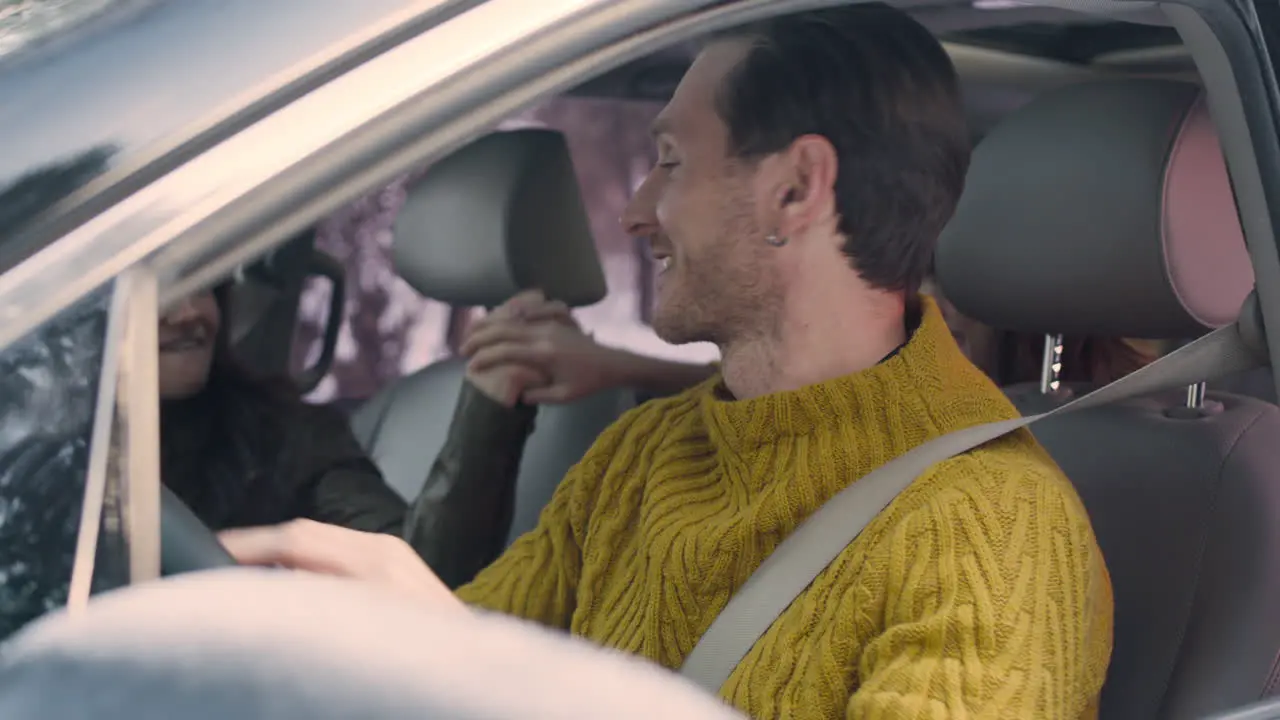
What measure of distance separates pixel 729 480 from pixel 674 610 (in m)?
0.13

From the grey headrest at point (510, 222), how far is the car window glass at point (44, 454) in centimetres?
155

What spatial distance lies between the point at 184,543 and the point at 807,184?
84 cm

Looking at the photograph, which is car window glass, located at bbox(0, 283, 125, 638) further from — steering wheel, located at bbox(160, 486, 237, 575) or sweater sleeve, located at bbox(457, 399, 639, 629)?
sweater sleeve, located at bbox(457, 399, 639, 629)

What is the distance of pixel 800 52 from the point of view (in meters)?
1.44

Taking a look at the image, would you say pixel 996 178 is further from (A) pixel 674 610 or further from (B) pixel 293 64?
(B) pixel 293 64

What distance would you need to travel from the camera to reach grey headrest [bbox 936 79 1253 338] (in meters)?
1.50

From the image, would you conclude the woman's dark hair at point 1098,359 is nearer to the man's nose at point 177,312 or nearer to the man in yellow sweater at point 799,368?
the man in yellow sweater at point 799,368

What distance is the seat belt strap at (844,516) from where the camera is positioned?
1.25 meters

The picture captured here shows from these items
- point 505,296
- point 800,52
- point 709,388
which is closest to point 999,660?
point 709,388

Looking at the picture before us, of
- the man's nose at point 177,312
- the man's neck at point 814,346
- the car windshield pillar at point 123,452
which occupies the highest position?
the man's nose at point 177,312

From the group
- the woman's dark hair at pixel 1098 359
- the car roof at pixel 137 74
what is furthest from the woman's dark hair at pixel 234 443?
the car roof at pixel 137 74

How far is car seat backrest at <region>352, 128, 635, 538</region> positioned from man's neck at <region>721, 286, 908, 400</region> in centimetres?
79

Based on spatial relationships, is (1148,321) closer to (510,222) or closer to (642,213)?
(642,213)

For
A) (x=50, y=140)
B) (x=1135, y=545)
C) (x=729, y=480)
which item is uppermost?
(x=50, y=140)
